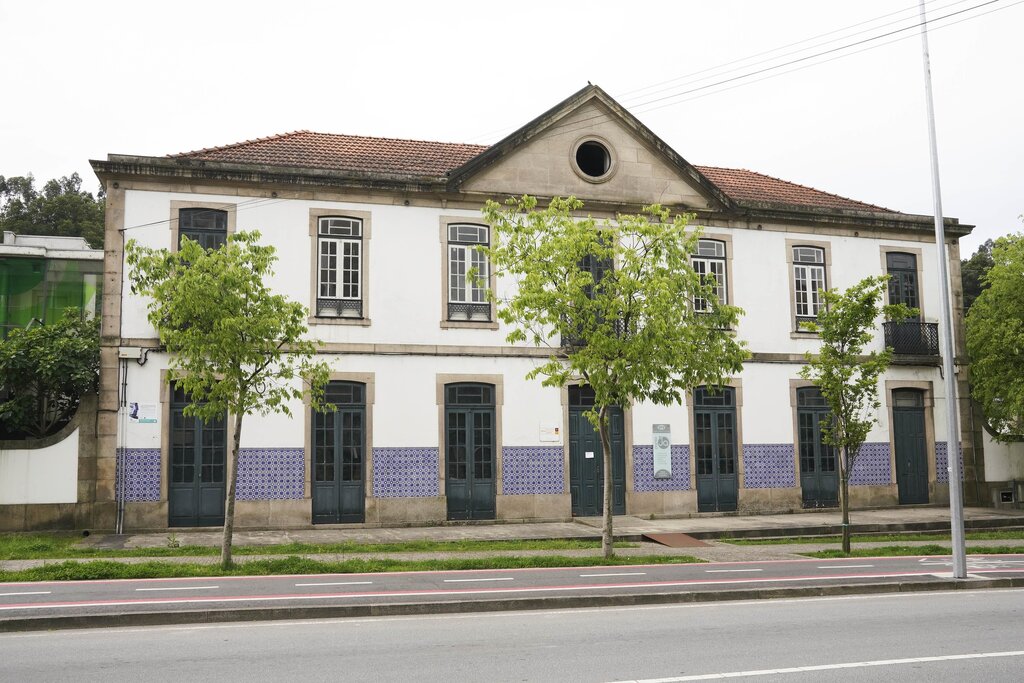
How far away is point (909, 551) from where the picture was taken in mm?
17250

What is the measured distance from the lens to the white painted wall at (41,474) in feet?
60.9

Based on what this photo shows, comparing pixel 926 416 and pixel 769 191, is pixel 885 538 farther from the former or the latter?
pixel 769 191

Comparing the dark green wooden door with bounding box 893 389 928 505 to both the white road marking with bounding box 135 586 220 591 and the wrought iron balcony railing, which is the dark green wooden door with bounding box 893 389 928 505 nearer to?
the wrought iron balcony railing

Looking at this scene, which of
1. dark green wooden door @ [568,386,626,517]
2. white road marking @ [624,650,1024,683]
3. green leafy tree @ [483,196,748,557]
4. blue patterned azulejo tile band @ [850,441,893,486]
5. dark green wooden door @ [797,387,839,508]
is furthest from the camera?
blue patterned azulejo tile band @ [850,441,893,486]

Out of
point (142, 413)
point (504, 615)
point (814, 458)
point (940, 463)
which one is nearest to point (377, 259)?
point (142, 413)

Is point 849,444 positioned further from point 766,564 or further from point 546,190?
point 546,190

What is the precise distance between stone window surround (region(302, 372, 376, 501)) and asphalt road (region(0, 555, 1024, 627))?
6.83m

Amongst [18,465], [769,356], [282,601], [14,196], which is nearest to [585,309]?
[282,601]

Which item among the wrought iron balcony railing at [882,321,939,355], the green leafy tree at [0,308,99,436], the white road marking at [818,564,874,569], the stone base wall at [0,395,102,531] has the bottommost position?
the white road marking at [818,564,874,569]

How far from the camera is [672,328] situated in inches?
607

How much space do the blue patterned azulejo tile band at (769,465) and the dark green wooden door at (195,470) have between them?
41.0 ft

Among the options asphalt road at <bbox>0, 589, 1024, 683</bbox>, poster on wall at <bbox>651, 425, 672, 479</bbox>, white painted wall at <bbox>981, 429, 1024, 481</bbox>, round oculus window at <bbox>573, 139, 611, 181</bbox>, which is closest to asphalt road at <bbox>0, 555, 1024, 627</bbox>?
asphalt road at <bbox>0, 589, 1024, 683</bbox>

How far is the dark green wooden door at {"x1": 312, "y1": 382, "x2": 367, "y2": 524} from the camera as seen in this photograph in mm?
20578

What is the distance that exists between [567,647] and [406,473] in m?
12.4
